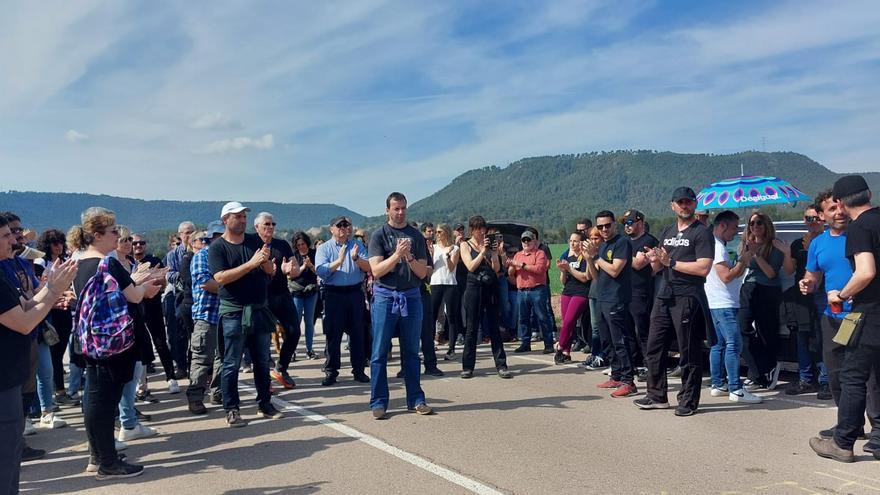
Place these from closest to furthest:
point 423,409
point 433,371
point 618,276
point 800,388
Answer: point 423,409 → point 800,388 → point 618,276 → point 433,371

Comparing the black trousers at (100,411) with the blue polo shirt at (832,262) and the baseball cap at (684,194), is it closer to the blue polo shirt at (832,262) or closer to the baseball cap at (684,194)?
the baseball cap at (684,194)

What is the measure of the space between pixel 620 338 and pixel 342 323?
3.67m

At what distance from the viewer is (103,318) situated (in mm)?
4969

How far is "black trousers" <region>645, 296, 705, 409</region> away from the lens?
643cm

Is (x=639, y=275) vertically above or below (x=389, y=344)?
above

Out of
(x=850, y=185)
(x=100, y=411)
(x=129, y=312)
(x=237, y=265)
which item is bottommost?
(x=100, y=411)

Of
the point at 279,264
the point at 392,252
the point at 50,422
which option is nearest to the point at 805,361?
the point at 392,252

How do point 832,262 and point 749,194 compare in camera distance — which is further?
point 749,194

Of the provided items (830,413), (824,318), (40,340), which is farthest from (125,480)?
(830,413)

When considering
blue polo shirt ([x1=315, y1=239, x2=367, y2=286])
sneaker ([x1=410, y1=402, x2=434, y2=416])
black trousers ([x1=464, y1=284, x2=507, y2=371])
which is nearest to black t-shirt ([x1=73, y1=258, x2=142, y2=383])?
sneaker ([x1=410, y1=402, x2=434, y2=416])

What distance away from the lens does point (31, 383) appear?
566cm

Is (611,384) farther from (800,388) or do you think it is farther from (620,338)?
(800,388)

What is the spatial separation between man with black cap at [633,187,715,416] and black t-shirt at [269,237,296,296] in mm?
4693

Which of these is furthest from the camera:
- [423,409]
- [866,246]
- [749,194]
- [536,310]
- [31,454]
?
[536,310]
